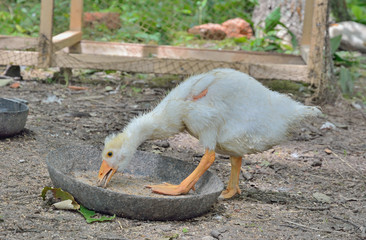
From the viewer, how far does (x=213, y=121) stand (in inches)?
144

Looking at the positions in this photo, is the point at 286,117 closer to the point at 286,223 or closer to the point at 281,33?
the point at 286,223

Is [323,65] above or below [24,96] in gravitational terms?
above

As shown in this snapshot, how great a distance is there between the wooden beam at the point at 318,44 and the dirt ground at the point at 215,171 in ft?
1.48

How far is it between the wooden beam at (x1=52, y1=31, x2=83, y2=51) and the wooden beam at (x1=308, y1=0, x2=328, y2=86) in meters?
3.47

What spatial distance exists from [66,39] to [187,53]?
5.99 feet

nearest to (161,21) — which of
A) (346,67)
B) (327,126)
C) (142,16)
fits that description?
(142,16)

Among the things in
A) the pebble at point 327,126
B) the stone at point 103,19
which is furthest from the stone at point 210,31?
the pebble at point 327,126

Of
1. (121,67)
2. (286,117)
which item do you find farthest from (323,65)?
(286,117)

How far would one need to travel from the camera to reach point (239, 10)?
10.5 m

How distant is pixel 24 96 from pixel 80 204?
3398 millimetres

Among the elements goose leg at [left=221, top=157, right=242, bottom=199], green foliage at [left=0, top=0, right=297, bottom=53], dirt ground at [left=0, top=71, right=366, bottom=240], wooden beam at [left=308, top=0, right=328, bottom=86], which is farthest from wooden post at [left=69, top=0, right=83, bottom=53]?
goose leg at [left=221, top=157, right=242, bottom=199]

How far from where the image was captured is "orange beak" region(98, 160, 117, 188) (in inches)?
141

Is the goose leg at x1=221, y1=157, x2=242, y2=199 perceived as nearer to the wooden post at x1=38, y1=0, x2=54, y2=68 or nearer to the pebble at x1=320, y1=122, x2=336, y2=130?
the pebble at x1=320, y1=122, x2=336, y2=130

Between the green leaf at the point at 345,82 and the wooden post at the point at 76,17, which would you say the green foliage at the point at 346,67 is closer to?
the green leaf at the point at 345,82
